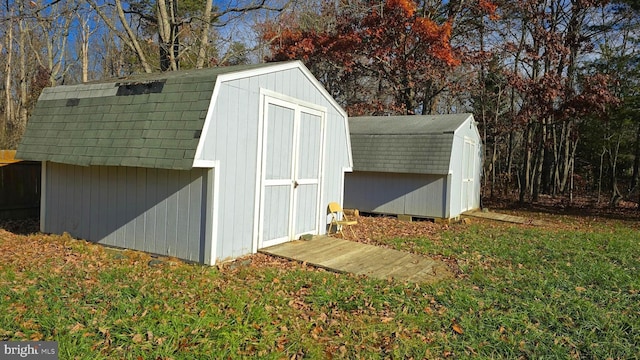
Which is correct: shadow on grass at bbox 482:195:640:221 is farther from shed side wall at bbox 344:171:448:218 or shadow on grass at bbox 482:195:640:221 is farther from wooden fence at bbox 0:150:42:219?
wooden fence at bbox 0:150:42:219

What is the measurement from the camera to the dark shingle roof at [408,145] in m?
12.3

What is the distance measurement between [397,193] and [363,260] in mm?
6357

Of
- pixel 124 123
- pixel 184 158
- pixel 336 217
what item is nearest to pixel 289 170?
pixel 336 217

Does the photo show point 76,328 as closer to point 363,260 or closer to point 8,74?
point 363,260

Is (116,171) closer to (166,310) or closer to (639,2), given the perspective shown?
(166,310)

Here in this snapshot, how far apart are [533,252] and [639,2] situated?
15131mm

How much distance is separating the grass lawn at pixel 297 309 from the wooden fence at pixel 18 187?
308 centimetres

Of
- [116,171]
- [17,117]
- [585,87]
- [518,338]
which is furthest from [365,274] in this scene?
[17,117]

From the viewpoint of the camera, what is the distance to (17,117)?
85.9ft

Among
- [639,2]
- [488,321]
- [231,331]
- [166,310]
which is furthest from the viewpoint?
[639,2]

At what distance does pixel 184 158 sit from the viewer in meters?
5.68

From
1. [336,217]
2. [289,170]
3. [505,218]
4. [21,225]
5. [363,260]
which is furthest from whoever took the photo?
[505,218]

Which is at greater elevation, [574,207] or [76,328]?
[574,207]

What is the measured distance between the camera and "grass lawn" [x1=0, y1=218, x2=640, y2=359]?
3707mm
